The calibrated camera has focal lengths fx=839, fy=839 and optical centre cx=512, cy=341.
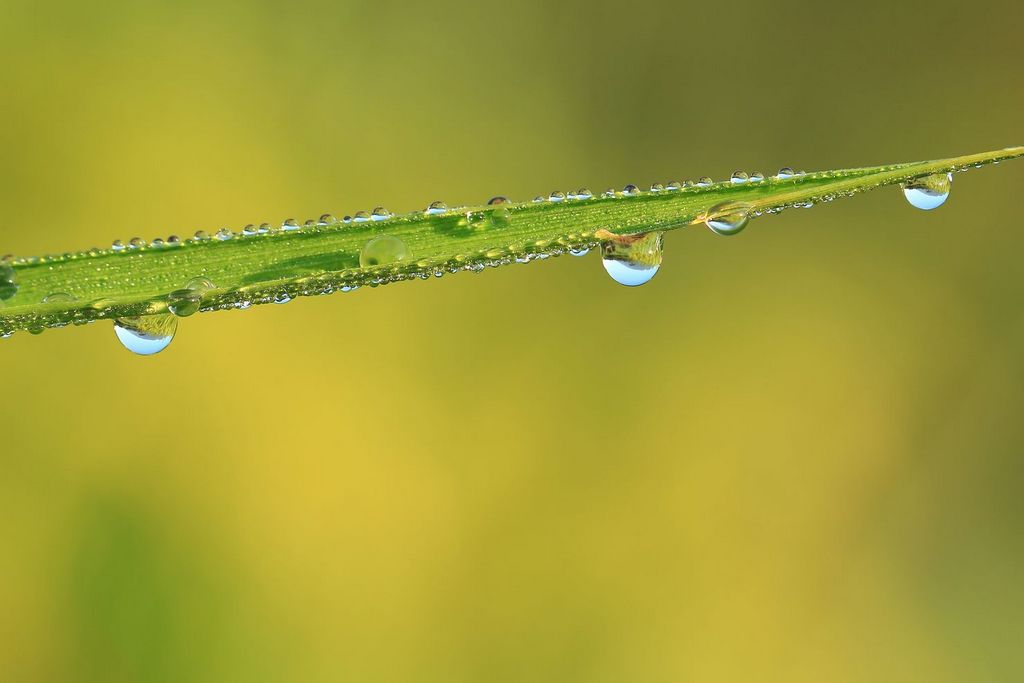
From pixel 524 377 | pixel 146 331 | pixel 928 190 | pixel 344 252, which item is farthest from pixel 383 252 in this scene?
pixel 524 377

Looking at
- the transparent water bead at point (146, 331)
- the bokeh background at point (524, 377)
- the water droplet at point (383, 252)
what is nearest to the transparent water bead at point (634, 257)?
the water droplet at point (383, 252)

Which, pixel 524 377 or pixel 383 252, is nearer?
pixel 383 252

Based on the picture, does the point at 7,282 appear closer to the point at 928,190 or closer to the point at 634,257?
the point at 634,257

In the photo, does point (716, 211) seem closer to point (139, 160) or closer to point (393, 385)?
point (393, 385)

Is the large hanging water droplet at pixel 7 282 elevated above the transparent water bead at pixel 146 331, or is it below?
below

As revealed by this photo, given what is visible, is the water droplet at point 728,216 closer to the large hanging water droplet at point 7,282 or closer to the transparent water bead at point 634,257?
the transparent water bead at point 634,257

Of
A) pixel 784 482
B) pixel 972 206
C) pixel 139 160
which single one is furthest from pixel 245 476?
pixel 972 206
